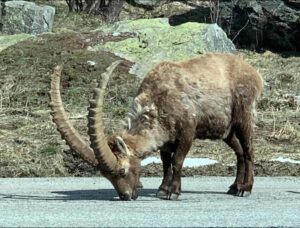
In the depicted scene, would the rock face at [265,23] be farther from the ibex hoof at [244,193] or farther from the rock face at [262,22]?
the ibex hoof at [244,193]

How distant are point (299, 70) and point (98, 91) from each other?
42.6 ft

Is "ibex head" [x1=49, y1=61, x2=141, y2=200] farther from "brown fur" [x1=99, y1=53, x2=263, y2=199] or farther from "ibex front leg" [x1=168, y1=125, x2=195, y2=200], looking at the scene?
"ibex front leg" [x1=168, y1=125, x2=195, y2=200]

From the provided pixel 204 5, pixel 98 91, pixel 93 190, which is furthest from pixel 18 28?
pixel 98 91

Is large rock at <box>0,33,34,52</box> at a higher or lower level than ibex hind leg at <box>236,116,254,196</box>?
lower

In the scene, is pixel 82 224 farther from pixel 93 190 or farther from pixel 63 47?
pixel 63 47

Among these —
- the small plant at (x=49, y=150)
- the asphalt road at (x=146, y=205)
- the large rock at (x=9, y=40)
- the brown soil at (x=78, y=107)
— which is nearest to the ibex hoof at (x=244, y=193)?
the asphalt road at (x=146, y=205)

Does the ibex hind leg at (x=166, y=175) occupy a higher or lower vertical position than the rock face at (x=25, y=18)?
higher

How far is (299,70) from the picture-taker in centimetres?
2208

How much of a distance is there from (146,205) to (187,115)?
1.46 meters

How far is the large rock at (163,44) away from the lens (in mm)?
20531

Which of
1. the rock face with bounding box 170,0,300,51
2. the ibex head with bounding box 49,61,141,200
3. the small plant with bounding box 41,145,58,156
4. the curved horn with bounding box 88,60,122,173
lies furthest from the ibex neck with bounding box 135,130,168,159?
the rock face with bounding box 170,0,300,51

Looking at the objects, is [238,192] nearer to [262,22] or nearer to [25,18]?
[262,22]

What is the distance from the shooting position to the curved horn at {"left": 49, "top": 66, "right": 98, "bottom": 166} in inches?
405

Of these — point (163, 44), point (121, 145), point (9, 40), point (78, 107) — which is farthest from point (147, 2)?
point (121, 145)
